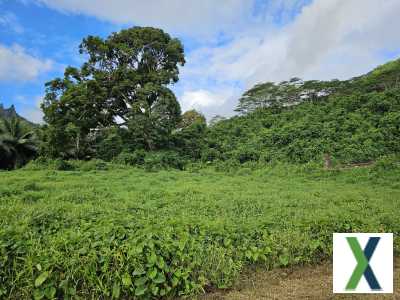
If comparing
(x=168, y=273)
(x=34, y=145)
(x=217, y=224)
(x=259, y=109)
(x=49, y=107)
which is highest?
(x=259, y=109)

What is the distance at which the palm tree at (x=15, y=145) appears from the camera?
19.8 m

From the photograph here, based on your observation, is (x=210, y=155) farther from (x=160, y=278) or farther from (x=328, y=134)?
(x=160, y=278)

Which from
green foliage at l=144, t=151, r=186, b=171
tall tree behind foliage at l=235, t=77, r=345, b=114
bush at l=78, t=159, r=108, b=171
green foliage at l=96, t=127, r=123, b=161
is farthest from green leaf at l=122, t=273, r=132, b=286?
tall tree behind foliage at l=235, t=77, r=345, b=114

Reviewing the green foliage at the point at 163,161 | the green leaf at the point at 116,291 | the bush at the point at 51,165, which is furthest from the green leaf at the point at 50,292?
the bush at the point at 51,165

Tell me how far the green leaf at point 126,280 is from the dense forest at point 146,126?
605 inches

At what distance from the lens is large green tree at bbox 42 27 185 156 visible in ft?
57.5

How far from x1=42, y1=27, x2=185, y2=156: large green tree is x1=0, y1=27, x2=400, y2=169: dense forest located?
0.06 m

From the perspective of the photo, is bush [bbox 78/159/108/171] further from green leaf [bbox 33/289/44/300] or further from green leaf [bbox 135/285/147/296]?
green leaf [bbox 135/285/147/296]

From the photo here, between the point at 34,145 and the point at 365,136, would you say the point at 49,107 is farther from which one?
the point at 365,136

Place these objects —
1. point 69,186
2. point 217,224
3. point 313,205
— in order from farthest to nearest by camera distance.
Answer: point 69,186 < point 313,205 < point 217,224

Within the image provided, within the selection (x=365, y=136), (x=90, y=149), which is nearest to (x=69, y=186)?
(x=90, y=149)

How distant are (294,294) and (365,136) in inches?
722

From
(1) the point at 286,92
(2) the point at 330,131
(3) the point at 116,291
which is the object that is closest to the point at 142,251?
(3) the point at 116,291

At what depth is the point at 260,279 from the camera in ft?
10.6
